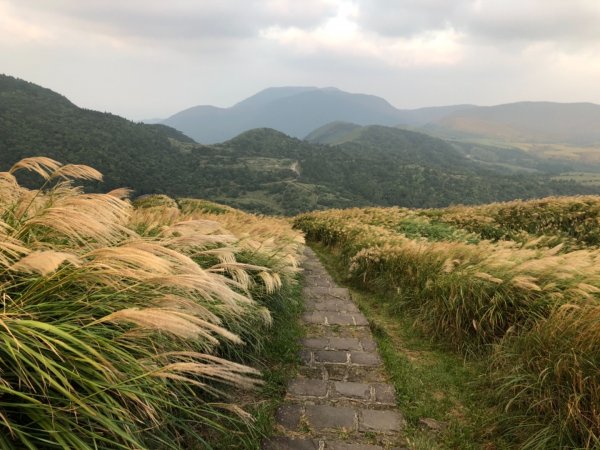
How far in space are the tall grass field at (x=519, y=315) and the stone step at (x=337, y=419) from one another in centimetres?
94

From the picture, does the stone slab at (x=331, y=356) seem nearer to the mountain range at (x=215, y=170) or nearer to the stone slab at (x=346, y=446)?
the stone slab at (x=346, y=446)

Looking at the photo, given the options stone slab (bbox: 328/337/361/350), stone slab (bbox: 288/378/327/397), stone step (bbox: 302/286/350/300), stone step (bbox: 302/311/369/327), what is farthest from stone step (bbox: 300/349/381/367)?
stone step (bbox: 302/286/350/300)

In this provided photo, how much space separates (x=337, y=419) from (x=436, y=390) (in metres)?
1.22

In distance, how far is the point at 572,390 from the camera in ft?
9.19

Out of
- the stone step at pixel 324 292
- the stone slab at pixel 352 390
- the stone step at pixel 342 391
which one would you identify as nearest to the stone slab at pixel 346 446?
the stone step at pixel 342 391

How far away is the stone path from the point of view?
9.63ft

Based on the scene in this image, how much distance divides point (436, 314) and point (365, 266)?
288cm

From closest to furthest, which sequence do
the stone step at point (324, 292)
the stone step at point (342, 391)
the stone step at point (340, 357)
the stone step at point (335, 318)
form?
the stone step at point (342, 391)
the stone step at point (340, 357)
the stone step at point (335, 318)
the stone step at point (324, 292)

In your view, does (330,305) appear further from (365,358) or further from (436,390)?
(436,390)

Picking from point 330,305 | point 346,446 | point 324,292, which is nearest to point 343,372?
point 346,446

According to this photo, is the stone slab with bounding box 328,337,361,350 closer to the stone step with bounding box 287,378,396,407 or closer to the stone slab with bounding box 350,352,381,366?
the stone slab with bounding box 350,352,381,366

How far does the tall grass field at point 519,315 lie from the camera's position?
9.11 feet

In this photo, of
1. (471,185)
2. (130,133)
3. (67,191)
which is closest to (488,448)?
(67,191)

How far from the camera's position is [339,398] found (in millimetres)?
3494
